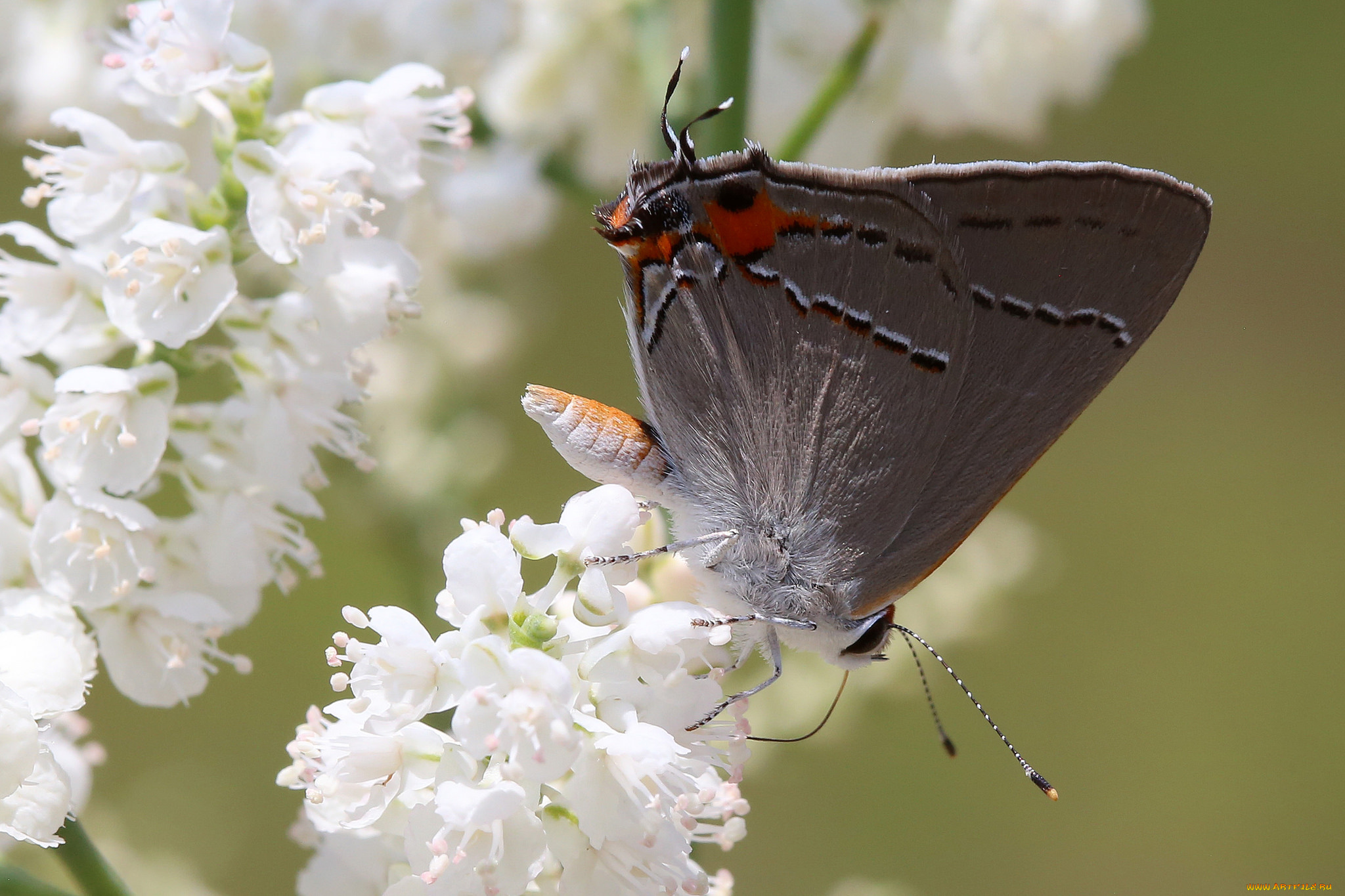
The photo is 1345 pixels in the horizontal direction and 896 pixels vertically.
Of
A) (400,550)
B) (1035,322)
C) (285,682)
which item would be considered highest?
(1035,322)

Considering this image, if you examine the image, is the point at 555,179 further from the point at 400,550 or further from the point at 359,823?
the point at 359,823

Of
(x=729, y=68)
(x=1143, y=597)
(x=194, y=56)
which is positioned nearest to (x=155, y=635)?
(x=194, y=56)

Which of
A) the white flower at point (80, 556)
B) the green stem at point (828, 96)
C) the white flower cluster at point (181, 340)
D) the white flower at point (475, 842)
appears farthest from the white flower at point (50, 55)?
the white flower at point (475, 842)

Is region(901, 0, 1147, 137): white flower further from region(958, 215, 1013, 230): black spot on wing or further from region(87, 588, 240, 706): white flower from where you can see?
region(87, 588, 240, 706): white flower

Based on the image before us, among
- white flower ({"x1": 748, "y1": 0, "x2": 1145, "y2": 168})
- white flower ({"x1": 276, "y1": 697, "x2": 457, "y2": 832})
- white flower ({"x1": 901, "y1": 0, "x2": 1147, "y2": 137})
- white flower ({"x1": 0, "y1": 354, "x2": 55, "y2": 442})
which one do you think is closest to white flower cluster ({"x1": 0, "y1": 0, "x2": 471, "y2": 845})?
white flower ({"x1": 0, "y1": 354, "x2": 55, "y2": 442})

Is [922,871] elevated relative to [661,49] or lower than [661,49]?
lower

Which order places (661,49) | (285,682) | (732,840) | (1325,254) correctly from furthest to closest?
1. (1325,254)
2. (285,682)
3. (661,49)
4. (732,840)

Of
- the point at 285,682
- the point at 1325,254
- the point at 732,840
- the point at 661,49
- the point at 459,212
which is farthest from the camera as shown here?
the point at 1325,254

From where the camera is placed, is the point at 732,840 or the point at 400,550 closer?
the point at 732,840

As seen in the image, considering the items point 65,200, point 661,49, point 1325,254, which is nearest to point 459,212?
point 661,49
